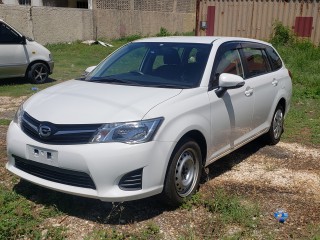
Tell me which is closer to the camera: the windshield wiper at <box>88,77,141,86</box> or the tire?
the tire

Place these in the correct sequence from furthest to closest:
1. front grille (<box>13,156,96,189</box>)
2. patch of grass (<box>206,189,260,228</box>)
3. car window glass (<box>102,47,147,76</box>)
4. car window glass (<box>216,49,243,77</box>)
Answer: car window glass (<box>102,47,147,76</box>), car window glass (<box>216,49,243,77</box>), patch of grass (<box>206,189,260,228</box>), front grille (<box>13,156,96,189</box>)

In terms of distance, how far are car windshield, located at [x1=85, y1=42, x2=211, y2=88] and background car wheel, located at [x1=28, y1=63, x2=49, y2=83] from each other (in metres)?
5.98

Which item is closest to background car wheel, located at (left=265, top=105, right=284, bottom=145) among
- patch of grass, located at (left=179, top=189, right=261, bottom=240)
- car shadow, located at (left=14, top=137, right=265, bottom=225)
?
patch of grass, located at (left=179, top=189, right=261, bottom=240)

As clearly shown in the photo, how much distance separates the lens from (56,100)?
3.80 m

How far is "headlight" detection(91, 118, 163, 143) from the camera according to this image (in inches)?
129

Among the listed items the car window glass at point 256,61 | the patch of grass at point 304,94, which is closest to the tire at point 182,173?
the car window glass at point 256,61

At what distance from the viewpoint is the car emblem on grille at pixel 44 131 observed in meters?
3.40

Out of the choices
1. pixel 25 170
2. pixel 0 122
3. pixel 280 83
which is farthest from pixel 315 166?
pixel 0 122

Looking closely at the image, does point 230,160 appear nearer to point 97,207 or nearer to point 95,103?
point 97,207

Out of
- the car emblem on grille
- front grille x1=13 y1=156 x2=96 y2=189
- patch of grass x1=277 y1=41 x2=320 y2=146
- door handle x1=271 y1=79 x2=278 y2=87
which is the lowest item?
patch of grass x1=277 y1=41 x2=320 y2=146

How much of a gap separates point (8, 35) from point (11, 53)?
1.42 feet

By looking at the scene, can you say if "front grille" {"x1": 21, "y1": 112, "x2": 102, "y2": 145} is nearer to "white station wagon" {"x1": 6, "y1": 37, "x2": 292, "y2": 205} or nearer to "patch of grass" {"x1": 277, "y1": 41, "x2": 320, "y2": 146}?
"white station wagon" {"x1": 6, "y1": 37, "x2": 292, "y2": 205}

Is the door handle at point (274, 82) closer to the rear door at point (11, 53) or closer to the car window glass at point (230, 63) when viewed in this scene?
the car window glass at point (230, 63)

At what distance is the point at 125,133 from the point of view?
331cm
